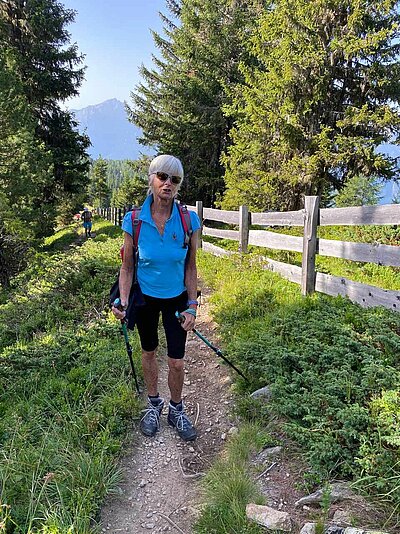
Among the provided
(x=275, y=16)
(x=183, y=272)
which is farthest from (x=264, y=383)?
(x=275, y=16)

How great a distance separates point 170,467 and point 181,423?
42 centimetres

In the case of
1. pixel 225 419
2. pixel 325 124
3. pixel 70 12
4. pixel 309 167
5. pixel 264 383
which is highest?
pixel 70 12

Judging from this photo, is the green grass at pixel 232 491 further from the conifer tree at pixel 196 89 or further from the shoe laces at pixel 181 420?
the conifer tree at pixel 196 89

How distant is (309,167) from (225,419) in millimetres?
10525

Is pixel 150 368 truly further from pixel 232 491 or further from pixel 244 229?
pixel 244 229

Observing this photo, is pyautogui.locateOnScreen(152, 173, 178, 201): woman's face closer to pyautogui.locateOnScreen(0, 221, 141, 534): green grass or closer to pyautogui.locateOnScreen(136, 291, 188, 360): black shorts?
pyautogui.locateOnScreen(136, 291, 188, 360): black shorts

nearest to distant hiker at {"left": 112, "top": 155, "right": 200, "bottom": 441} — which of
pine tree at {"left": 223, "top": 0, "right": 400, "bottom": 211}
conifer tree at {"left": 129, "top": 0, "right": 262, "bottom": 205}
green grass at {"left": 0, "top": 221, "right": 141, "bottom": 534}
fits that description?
green grass at {"left": 0, "top": 221, "right": 141, "bottom": 534}

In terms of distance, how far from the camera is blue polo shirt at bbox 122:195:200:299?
3.03 m

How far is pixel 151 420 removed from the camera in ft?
11.3

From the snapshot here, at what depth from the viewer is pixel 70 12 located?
20.4 m

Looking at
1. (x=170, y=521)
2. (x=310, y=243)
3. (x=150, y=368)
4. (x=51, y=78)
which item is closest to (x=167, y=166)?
(x=150, y=368)

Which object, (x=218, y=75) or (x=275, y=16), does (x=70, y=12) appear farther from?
(x=275, y=16)

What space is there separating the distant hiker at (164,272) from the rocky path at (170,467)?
5.4 inches

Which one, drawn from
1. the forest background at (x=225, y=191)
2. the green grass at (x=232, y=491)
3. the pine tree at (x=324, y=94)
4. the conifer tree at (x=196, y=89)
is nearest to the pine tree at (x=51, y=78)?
the forest background at (x=225, y=191)
